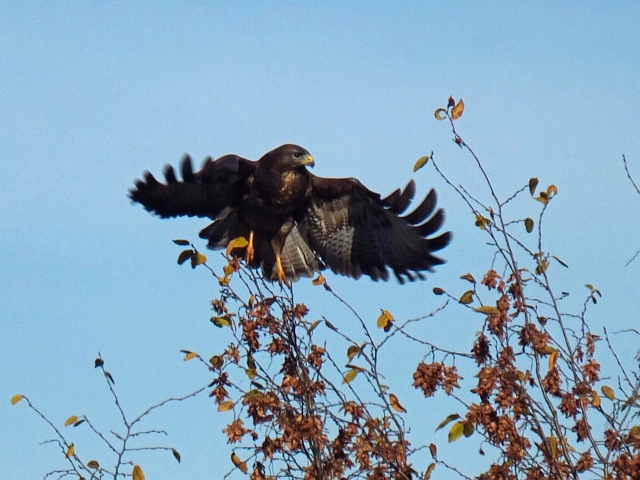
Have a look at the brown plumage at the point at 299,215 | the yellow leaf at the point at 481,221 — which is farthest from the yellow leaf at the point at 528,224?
the brown plumage at the point at 299,215

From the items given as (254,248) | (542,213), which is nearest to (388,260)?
(254,248)

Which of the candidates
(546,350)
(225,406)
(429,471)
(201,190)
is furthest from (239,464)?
(201,190)

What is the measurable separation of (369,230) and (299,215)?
1.98 ft

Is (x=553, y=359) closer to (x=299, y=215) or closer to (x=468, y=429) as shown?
(x=468, y=429)

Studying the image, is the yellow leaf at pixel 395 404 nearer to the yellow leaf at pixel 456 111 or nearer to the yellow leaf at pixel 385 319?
the yellow leaf at pixel 385 319

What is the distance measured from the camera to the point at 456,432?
4012mm

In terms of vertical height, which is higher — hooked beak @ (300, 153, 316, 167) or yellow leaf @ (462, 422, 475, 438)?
hooked beak @ (300, 153, 316, 167)

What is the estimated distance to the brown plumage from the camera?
8414 millimetres

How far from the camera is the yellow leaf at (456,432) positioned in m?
4.00

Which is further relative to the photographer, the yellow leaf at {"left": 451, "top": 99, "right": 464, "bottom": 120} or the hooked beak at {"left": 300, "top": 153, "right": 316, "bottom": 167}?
the hooked beak at {"left": 300, "top": 153, "right": 316, "bottom": 167}

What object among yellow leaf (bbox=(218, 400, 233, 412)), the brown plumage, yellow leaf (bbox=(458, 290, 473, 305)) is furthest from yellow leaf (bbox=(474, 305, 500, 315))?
the brown plumage

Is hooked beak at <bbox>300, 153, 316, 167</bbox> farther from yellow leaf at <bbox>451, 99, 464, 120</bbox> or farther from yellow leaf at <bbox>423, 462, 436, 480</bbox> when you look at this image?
yellow leaf at <bbox>423, 462, 436, 480</bbox>

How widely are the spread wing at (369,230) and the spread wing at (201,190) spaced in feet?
2.22

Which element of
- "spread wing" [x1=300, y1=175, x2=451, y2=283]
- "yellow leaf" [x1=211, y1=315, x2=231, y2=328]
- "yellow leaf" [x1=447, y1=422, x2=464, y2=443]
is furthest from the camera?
"spread wing" [x1=300, y1=175, x2=451, y2=283]
